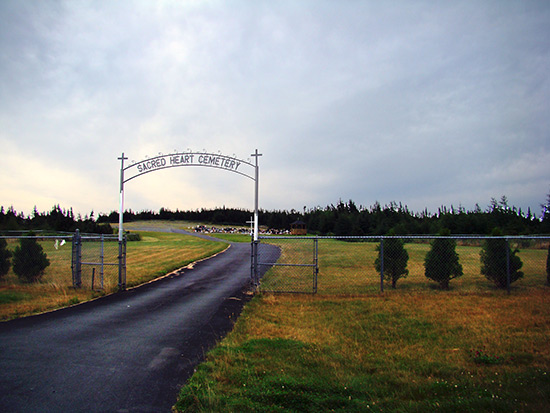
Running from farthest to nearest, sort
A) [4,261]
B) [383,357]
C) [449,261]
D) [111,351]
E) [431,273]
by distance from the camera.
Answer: [4,261]
[431,273]
[449,261]
[111,351]
[383,357]

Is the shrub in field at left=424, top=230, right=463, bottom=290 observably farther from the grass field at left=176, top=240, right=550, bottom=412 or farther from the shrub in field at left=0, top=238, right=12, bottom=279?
the shrub in field at left=0, top=238, right=12, bottom=279

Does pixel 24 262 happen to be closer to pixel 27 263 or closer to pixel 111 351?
pixel 27 263

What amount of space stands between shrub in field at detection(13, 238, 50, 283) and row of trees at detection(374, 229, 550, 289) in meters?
12.4

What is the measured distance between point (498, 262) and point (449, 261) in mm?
1509

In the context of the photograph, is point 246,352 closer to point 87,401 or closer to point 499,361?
point 87,401

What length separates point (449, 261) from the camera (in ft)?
38.5

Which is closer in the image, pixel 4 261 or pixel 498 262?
pixel 498 262

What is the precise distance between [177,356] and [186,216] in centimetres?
11298

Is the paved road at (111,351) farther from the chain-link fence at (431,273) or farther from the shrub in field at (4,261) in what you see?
the shrub in field at (4,261)

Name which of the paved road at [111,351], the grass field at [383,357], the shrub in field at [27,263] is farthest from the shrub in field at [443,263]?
the shrub in field at [27,263]

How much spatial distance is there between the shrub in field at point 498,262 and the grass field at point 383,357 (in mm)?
1021

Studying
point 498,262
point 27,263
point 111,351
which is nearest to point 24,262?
point 27,263

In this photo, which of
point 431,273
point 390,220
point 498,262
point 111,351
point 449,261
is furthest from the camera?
point 390,220

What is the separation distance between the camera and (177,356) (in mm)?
5742
